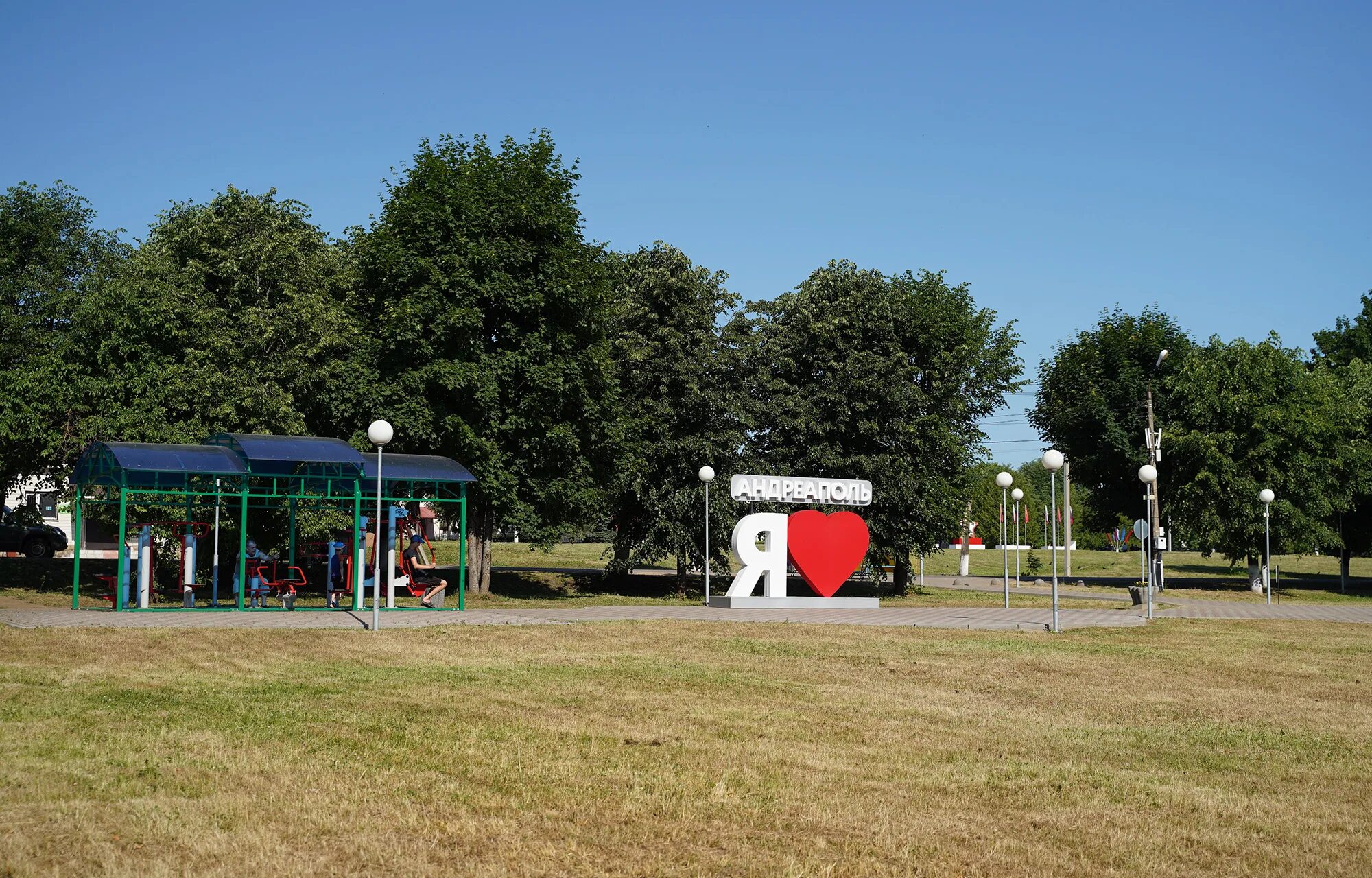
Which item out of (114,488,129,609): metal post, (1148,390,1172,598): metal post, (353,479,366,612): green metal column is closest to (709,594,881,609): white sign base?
(353,479,366,612): green metal column

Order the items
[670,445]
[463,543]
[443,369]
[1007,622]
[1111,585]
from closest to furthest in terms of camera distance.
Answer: [1007,622] → [463,543] → [443,369] → [670,445] → [1111,585]

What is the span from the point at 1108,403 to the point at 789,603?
27578 mm

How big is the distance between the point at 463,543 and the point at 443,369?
5102 millimetres

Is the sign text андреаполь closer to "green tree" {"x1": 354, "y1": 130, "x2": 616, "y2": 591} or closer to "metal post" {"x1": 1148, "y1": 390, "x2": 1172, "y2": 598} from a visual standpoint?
"green tree" {"x1": 354, "y1": 130, "x2": 616, "y2": 591}

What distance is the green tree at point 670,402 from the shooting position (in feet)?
115

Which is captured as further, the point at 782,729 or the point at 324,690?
the point at 324,690

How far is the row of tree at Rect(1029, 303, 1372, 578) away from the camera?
43.8 metres

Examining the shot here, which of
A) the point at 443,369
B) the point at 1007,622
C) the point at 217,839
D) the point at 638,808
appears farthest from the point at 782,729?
the point at 443,369

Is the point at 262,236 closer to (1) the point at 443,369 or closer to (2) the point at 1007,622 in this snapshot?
(1) the point at 443,369

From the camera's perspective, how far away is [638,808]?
7.48m

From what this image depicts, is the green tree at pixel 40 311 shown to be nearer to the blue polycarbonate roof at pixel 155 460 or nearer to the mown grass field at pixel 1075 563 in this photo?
the blue polycarbonate roof at pixel 155 460

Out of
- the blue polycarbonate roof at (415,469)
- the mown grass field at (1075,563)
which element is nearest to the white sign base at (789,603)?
the blue polycarbonate roof at (415,469)

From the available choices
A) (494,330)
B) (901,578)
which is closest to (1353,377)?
(901,578)

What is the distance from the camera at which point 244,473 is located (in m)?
23.0
